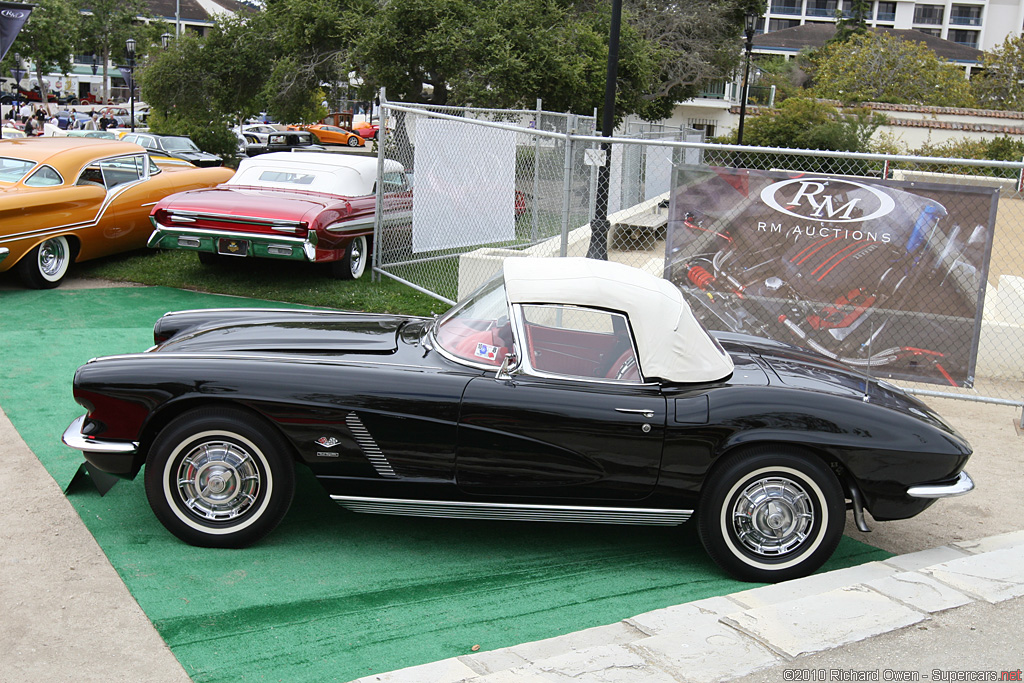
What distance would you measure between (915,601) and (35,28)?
60916 mm

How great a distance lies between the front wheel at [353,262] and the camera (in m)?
10.4

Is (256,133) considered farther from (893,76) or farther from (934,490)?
(934,490)

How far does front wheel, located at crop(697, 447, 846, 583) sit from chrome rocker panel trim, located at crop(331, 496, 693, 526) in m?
0.18

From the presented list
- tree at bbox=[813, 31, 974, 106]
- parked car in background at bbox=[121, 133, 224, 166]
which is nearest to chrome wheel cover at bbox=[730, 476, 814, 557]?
parked car in background at bbox=[121, 133, 224, 166]

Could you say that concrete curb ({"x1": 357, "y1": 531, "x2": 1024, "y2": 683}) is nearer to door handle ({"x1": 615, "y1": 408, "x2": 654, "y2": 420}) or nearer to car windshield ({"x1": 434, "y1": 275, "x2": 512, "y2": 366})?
door handle ({"x1": 615, "y1": 408, "x2": 654, "y2": 420})

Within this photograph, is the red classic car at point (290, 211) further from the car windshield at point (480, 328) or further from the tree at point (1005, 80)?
the tree at point (1005, 80)

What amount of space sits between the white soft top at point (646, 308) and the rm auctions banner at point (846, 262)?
94.7 inches

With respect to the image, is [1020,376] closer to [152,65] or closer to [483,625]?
[483,625]

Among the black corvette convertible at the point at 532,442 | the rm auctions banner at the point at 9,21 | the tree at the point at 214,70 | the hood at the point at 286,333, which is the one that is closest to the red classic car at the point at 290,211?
the hood at the point at 286,333

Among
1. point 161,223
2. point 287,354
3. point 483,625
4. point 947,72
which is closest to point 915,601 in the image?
point 483,625

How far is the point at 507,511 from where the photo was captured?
4.24m

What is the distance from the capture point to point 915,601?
3.77 meters

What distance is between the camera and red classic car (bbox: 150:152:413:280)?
9.38 metres

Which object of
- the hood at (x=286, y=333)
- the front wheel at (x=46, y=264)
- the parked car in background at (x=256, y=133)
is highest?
the parked car in background at (x=256, y=133)
